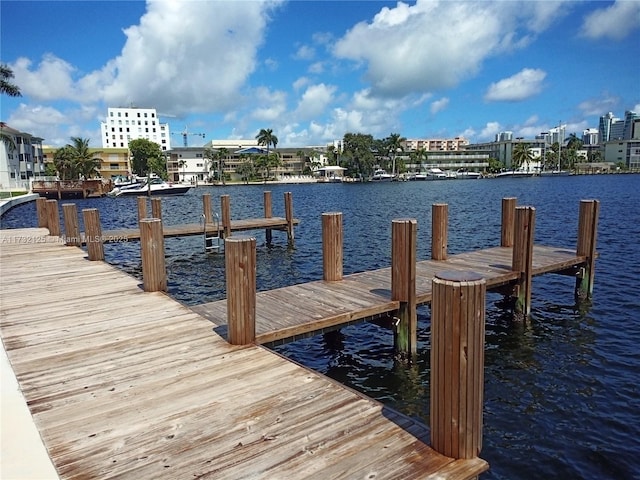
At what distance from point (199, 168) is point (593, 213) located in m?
127

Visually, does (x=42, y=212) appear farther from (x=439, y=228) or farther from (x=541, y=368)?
(x=541, y=368)

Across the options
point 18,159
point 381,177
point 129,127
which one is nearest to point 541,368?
point 18,159

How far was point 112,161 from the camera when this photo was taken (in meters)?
112

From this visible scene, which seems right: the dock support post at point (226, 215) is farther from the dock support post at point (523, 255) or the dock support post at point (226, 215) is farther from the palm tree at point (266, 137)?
the palm tree at point (266, 137)

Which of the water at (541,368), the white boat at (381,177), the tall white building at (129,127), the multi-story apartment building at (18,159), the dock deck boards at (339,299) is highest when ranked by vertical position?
the tall white building at (129,127)

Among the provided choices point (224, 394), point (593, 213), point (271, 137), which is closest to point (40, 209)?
point (224, 394)

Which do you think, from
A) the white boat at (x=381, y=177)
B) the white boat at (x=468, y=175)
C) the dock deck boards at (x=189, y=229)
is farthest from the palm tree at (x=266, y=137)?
the dock deck boards at (x=189, y=229)

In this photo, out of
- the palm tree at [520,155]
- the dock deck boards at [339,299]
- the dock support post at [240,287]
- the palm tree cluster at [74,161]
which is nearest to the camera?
the dock support post at [240,287]

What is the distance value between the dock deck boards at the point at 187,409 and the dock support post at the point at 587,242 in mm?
9619

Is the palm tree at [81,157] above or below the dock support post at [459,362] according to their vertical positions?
above

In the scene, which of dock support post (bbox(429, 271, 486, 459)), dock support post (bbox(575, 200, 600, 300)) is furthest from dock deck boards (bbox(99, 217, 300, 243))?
dock support post (bbox(429, 271, 486, 459))

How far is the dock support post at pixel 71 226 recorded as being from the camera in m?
14.5

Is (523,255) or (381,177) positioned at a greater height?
(381,177)

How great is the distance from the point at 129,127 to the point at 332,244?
182174 millimetres
